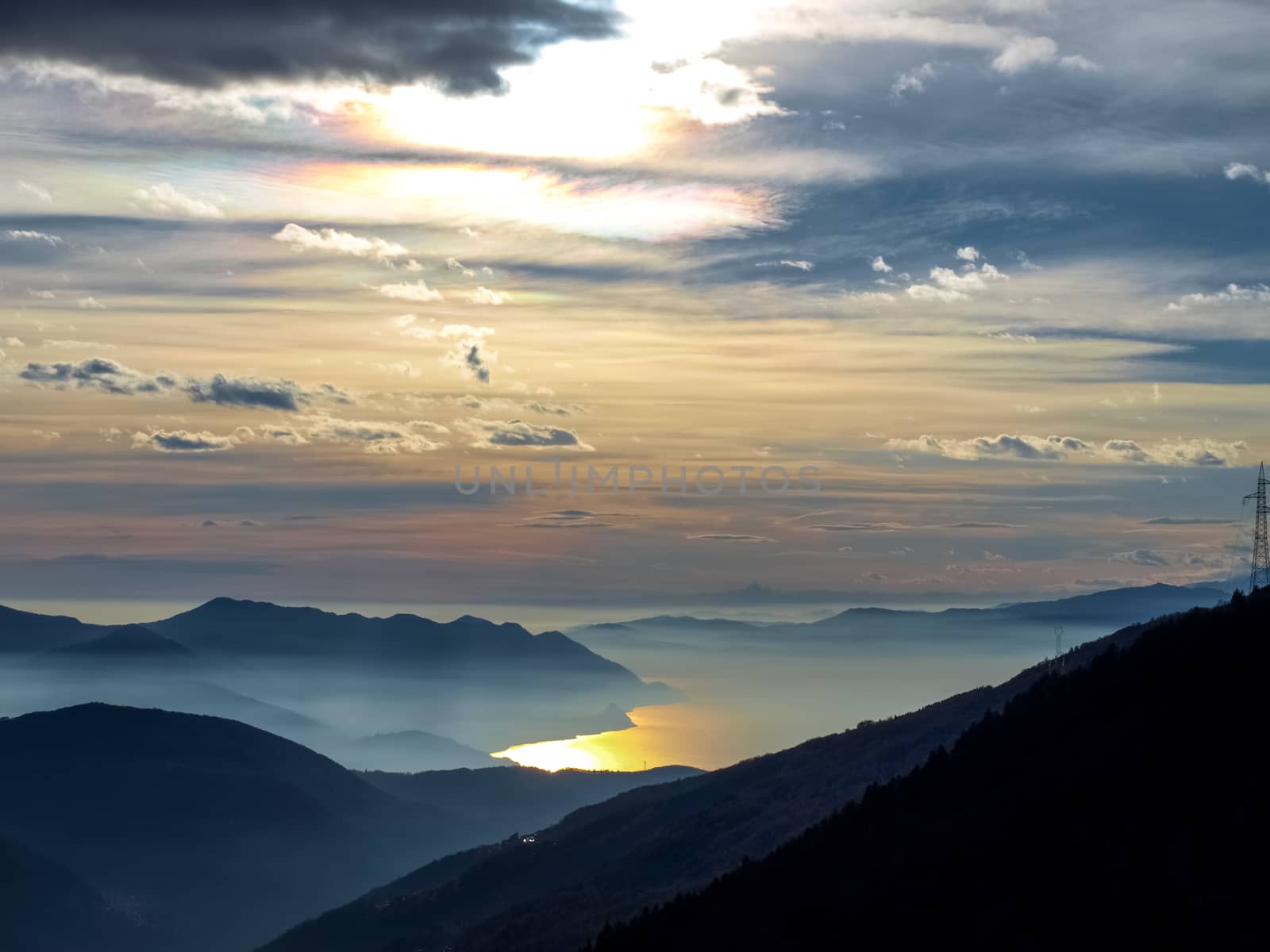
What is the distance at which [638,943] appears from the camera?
132625 mm

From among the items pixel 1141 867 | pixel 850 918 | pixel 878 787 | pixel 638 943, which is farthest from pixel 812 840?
pixel 1141 867

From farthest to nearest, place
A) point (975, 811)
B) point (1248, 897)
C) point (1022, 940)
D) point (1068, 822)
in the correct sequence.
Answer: point (975, 811), point (1068, 822), point (1022, 940), point (1248, 897)

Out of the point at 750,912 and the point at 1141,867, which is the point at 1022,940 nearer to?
the point at 1141,867

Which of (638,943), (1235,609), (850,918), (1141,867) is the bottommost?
(638,943)

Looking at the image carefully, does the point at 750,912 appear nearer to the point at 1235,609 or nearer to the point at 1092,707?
the point at 1092,707

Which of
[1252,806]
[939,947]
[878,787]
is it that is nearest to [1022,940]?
[939,947]

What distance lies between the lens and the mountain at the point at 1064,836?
86.1 meters

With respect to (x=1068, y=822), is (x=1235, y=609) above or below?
above

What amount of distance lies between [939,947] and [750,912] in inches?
1482

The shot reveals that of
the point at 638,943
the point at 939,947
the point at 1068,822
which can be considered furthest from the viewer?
the point at 638,943

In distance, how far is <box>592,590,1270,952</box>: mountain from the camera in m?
86.1

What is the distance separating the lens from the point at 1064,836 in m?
102

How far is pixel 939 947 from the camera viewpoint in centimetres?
9319

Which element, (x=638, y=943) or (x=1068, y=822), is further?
(x=638, y=943)
